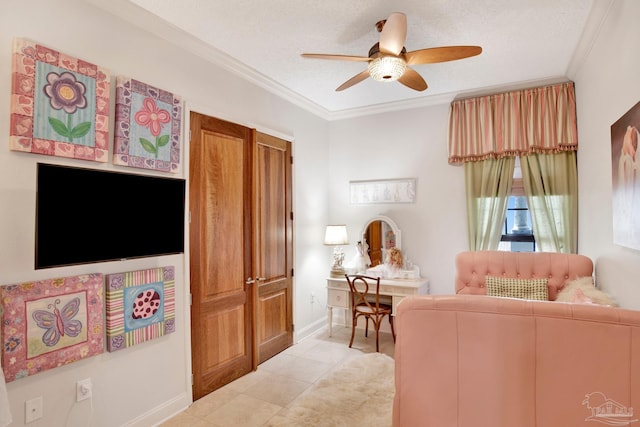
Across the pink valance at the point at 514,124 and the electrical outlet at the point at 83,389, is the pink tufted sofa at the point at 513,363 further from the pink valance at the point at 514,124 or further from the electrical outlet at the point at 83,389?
the pink valance at the point at 514,124

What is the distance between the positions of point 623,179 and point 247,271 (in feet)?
9.64

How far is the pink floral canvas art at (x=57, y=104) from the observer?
1756mm

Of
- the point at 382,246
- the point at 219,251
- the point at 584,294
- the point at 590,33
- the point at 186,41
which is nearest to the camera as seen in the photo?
the point at 584,294

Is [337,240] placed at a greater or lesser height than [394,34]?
lesser

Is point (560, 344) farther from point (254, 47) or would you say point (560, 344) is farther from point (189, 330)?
point (254, 47)

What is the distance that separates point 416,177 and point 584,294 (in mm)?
2253

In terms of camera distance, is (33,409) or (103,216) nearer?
(33,409)

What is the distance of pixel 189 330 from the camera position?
8.88 feet

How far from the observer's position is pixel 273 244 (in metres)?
3.74

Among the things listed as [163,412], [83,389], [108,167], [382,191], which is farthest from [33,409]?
[382,191]

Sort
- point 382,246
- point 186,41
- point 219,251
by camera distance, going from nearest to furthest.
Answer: point 186,41 < point 219,251 < point 382,246

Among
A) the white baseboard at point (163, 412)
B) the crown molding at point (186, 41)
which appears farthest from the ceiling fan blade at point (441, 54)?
the white baseboard at point (163, 412)

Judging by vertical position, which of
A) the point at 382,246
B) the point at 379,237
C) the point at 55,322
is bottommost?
the point at 55,322

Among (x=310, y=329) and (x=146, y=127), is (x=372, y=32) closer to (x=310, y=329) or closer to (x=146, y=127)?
Result: (x=146, y=127)
